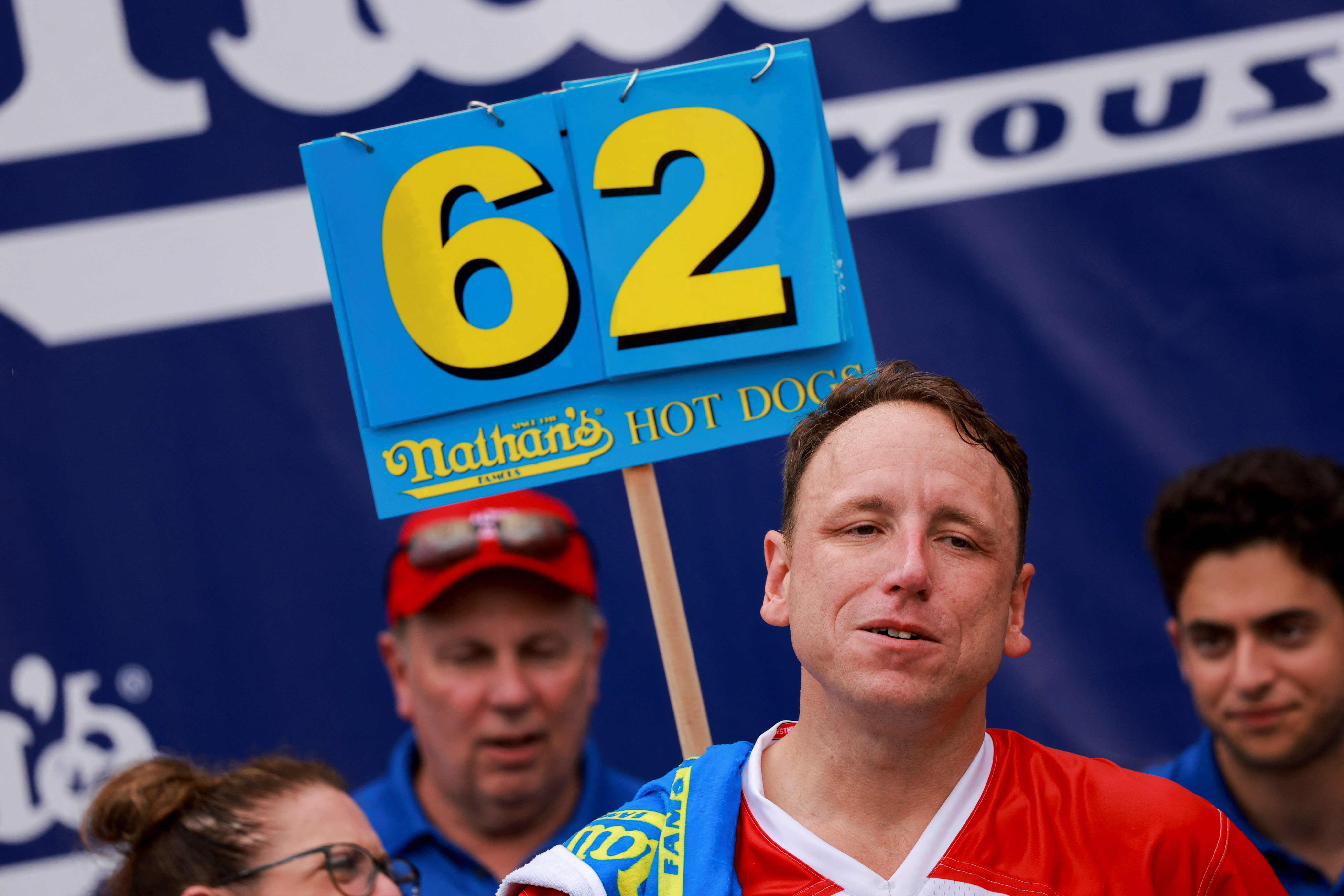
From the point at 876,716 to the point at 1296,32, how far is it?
2.35 m

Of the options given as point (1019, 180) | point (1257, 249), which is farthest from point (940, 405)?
point (1257, 249)

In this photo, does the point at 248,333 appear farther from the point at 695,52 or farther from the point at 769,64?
the point at 769,64

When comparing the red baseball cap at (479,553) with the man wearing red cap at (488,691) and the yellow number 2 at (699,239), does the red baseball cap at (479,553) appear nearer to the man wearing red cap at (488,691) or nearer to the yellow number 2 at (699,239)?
the man wearing red cap at (488,691)

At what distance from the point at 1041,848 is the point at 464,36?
2.26 metres

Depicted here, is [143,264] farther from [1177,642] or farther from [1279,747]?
[1279,747]

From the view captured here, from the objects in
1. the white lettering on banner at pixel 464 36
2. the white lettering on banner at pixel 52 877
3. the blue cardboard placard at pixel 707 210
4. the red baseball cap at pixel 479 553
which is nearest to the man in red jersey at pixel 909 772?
the blue cardboard placard at pixel 707 210

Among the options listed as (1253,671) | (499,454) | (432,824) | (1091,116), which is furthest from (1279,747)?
(432,824)

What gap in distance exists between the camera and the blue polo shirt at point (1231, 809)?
7.91 feet

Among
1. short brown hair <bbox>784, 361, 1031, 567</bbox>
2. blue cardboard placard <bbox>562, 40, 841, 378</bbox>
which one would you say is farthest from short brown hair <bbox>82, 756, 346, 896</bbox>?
short brown hair <bbox>784, 361, 1031, 567</bbox>

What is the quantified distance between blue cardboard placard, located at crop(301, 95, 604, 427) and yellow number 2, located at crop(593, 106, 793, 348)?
0.09m

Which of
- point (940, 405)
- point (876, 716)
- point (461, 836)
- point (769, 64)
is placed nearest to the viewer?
point (876, 716)

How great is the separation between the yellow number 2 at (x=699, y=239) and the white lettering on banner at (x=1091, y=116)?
3.05ft

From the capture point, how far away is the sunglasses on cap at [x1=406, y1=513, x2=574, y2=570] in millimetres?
2648

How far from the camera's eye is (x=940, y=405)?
1.50 meters
